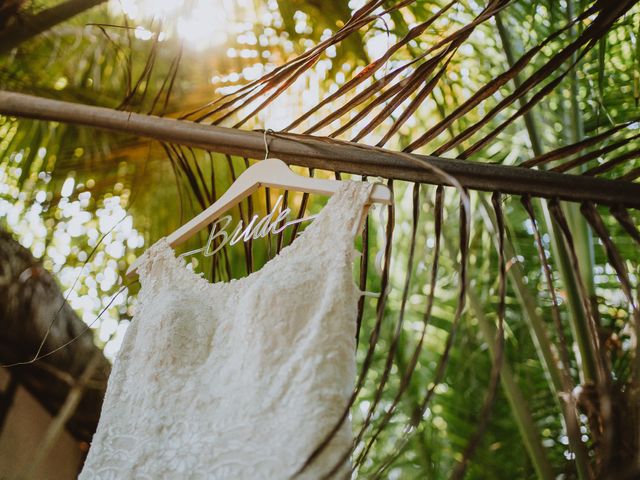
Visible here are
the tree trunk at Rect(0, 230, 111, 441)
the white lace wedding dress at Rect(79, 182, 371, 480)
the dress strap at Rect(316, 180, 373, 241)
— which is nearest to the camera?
the white lace wedding dress at Rect(79, 182, 371, 480)

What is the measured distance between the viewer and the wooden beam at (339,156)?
89 cm

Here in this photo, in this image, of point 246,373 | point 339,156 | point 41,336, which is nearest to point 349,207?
point 339,156

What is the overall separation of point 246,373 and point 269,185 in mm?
311

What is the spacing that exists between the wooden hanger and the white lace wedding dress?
0.08ft

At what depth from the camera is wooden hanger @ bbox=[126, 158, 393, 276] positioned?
962 mm

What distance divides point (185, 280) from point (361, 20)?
1.86ft

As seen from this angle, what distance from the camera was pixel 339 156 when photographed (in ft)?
3.39

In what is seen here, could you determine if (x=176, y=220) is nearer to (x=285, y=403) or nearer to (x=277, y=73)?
(x=277, y=73)

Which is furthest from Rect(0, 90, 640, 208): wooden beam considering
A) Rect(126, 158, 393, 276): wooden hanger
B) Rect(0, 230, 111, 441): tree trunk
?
Rect(0, 230, 111, 441): tree trunk

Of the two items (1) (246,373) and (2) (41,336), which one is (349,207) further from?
(2) (41,336)

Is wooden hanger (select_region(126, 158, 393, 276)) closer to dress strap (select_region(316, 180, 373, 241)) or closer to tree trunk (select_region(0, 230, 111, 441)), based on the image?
dress strap (select_region(316, 180, 373, 241))

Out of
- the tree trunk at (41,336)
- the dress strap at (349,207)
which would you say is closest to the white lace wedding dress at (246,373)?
the dress strap at (349,207)

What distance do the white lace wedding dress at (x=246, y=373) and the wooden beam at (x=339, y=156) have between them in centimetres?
7

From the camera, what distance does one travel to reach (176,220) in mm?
2365
